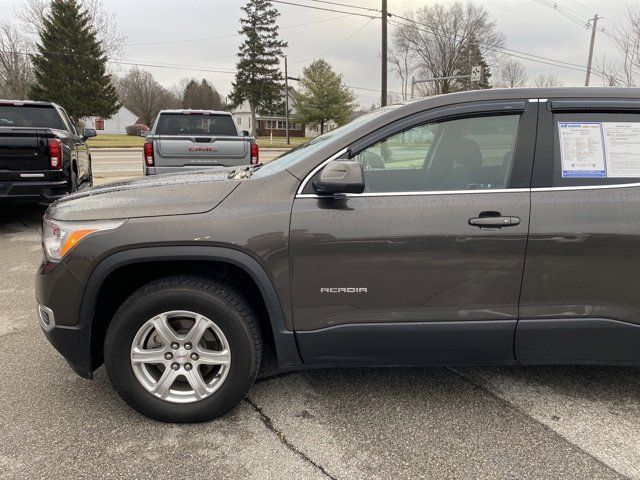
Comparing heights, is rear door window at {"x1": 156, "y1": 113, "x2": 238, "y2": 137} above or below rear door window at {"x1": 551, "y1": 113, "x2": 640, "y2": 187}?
above

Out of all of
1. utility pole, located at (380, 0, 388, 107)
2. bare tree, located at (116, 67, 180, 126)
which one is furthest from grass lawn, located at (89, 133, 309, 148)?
bare tree, located at (116, 67, 180, 126)

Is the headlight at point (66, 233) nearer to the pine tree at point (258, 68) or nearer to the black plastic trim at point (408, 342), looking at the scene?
the black plastic trim at point (408, 342)

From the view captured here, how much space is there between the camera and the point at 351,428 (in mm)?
2682

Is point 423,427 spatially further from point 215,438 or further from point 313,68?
point 313,68

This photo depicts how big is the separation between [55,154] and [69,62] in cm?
3997

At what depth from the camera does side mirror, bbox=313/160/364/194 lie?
96.1 inches

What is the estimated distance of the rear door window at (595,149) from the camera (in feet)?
8.54

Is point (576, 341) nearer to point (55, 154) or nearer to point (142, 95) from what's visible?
point (55, 154)

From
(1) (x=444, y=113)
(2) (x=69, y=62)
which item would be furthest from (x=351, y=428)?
(2) (x=69, y=62)

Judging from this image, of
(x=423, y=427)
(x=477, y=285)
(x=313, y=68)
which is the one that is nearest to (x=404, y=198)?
(x=477, y=285)

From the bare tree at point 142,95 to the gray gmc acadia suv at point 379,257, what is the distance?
77.3 meters

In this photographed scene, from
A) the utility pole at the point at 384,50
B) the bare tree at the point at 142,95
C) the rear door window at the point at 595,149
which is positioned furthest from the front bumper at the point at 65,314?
the bare tree at the point at 142,95

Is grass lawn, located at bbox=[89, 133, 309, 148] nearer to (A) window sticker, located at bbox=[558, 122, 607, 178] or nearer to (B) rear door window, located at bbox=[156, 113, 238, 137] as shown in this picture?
(B) rear door window, located at bbox=[156, 113, 238, 137]

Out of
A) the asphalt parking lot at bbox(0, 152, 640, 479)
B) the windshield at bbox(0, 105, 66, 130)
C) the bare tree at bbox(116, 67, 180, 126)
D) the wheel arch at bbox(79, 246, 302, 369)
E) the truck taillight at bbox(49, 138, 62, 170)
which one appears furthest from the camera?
the bare tree at bbox(116, 67, 180, 126)
